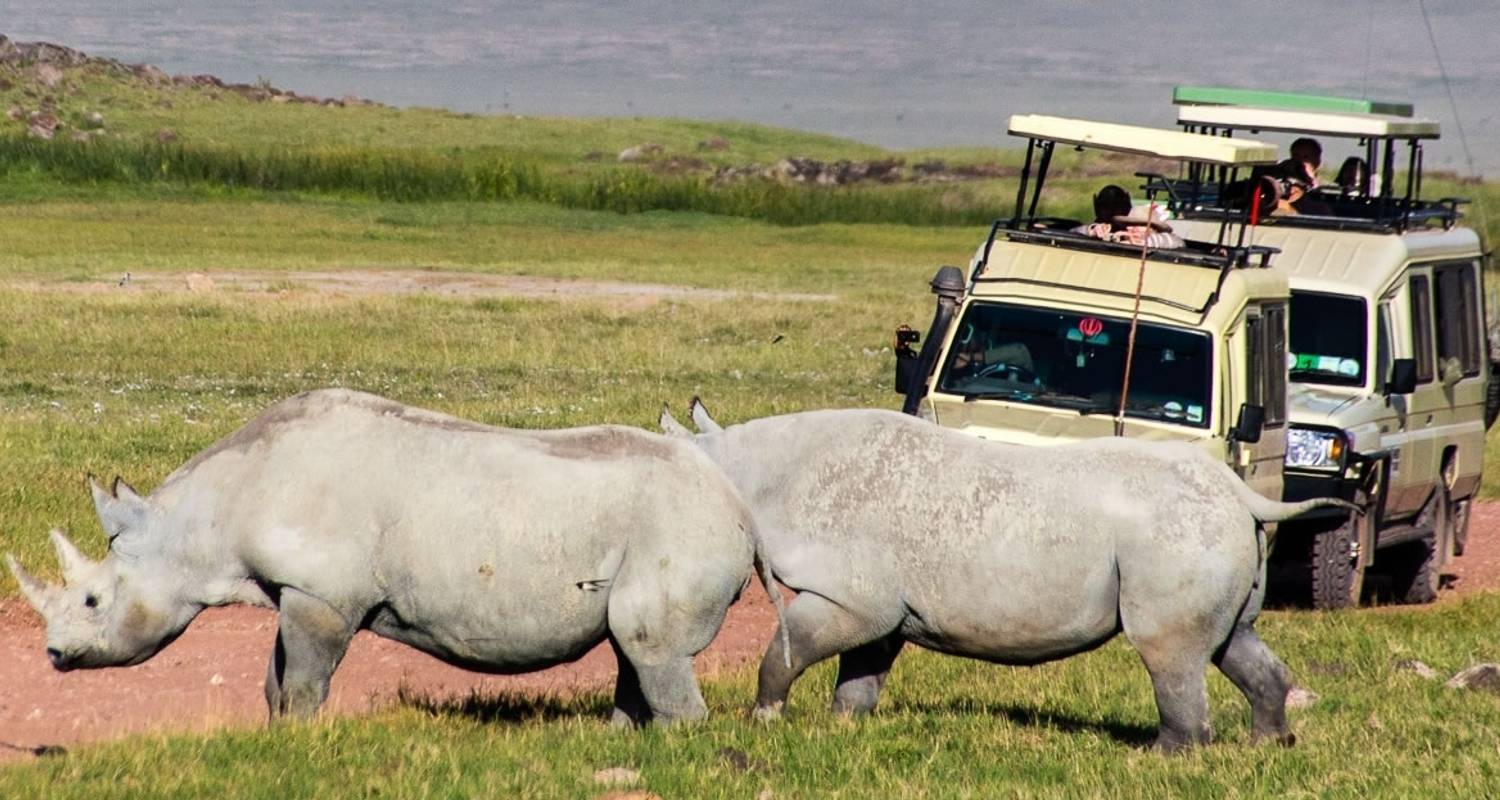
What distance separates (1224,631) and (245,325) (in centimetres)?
2101

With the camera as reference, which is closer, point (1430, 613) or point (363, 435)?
point (363, 435)

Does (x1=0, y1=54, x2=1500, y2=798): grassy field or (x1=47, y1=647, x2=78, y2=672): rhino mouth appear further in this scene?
(x1=47, y1=647, x2=78, y2=672): rhino mouth

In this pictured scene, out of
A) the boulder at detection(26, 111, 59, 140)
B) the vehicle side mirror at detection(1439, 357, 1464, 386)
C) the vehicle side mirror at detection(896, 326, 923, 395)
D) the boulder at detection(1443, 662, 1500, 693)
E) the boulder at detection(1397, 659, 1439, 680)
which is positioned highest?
the vehicle side mirror at detection(896, 326, 923, 395)

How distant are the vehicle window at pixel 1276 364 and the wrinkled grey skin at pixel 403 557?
5318 millimetres

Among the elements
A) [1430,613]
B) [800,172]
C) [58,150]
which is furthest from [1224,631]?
[800,172]

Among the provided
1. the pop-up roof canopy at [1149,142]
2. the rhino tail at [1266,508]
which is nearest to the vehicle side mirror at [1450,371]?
the pop-up roof canopy at [1149,142]

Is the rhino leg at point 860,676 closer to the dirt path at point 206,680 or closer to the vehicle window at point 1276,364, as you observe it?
the dirt path at point 206,680

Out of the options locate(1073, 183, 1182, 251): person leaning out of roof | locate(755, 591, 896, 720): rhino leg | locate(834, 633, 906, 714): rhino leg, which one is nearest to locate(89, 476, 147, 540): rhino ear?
locate(755, 591, 896, 720): rhino leg

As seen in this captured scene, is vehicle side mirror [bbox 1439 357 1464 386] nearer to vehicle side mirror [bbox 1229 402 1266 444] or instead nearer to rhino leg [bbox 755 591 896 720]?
vehicle side mirror [bbox 1229 402 1266 444]

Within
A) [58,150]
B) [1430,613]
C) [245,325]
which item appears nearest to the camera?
[1430,613]

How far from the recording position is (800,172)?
91.4 meters

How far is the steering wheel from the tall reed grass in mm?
55135

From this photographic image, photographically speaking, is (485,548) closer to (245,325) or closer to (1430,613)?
(1430,613)

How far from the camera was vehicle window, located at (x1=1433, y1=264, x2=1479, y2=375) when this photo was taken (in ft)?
51.2
